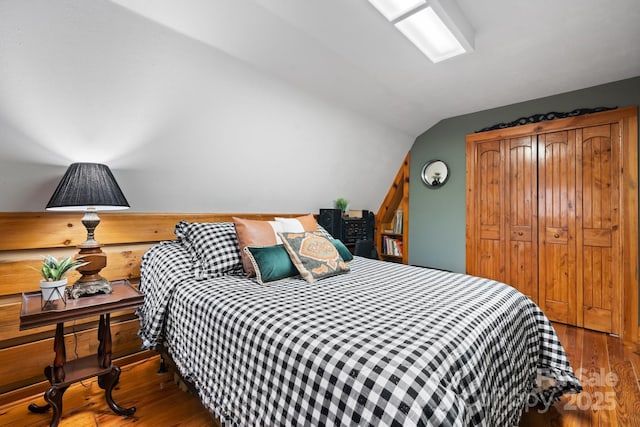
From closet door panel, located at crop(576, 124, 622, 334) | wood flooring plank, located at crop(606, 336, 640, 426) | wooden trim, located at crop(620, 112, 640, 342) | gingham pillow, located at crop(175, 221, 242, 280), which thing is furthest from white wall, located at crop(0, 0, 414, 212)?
wood flooring plank, located at crop(606, 336, 640, 426)

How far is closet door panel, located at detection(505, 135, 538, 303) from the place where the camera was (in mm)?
3068

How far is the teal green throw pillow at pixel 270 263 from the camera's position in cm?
176

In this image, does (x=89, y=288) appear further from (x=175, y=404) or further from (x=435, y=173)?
(x=435, y=173)

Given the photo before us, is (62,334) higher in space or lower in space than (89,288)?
lower

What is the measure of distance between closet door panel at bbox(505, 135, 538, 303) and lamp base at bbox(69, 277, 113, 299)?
3.61 metres

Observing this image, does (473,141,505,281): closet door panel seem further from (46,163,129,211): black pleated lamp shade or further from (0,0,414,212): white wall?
(46,163,129,211): black pleated lamp shade

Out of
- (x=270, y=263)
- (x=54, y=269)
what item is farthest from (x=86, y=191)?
(x=270, y=263)

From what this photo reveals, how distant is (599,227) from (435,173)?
166 centimetres

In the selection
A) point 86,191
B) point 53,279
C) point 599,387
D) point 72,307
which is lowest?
point 599,387

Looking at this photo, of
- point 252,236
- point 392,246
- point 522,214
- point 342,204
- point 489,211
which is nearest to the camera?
point 252,236

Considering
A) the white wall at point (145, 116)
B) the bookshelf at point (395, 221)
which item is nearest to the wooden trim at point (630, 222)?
the bookshelf at point (395, 221)

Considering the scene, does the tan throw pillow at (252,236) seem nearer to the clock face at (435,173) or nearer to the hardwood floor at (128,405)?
the hardwood floor at (128,405)

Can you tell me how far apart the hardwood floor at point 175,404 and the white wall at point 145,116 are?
1.12 meters

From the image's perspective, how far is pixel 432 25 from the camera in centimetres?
183
